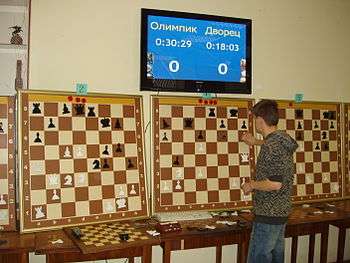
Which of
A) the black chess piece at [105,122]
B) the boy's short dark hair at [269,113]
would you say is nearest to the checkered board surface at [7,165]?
the black chess piece at [105,122]

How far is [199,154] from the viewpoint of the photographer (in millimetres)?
3080

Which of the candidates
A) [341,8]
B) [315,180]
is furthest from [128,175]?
[341,8]

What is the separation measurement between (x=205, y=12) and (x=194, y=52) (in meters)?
0.39

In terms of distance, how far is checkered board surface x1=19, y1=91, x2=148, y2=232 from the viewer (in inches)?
100

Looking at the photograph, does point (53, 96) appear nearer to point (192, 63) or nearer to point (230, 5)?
point (192, 63)

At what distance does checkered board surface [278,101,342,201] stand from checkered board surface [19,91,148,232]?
1.48 metres

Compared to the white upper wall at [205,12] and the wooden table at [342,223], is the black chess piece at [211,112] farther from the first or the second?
the wooden table at [342,223]

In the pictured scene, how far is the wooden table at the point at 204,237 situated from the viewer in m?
2.50

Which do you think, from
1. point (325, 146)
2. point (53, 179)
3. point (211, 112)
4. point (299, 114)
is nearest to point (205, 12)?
point (211, 112)

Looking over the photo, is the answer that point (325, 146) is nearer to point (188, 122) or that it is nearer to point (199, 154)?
point (199, 154)

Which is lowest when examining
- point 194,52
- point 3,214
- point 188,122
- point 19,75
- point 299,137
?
point 3,214

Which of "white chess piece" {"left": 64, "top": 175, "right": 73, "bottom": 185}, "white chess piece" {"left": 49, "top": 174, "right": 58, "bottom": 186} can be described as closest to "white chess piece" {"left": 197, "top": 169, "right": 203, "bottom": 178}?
"white chess piece" {"left": 64, "top": 175, "right": 73, "bottom": 185}

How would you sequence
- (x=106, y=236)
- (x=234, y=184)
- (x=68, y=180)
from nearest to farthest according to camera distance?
(x=106, y=236) → (x=68, y=180) → (x=234, y=184)

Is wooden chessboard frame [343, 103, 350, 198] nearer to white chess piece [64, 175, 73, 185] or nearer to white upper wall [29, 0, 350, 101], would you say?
white upper wall [29, 0, 350, 101]
